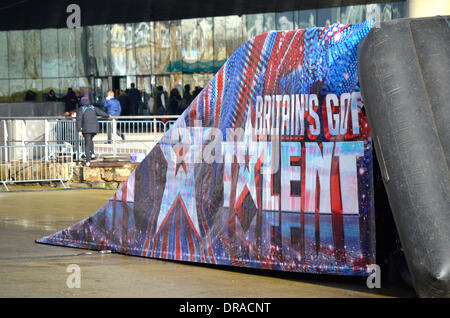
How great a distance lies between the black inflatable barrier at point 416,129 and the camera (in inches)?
209

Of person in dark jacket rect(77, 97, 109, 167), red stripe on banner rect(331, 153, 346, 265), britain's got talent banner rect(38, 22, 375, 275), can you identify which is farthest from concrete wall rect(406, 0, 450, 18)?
person in dark jacket rect(77, 97, 109, 167)

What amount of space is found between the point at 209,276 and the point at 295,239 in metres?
0.83

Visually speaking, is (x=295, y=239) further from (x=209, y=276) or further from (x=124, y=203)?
(x=124, y=203)

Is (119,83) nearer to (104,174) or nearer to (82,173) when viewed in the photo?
(82,173)

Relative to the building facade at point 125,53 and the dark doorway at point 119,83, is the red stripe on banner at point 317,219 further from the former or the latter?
the dark doorway at point 119,83

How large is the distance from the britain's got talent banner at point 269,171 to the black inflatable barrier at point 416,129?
72 cm

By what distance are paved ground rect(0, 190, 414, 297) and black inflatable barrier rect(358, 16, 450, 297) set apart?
32.5 inches

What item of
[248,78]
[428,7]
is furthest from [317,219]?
[428,7]

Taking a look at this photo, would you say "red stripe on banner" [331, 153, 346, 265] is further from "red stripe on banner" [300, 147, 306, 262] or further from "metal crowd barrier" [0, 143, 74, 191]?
"metal crowd barrier" [0, 143, 74, 191]

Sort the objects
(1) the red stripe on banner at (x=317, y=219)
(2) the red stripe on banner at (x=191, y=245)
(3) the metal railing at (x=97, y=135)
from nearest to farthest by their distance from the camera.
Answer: (1) the red stripe on banner at (x=317, y=219)
(2) the red stripe on banner at (x=191, y=245)
(3) the metal railing at (x=97, y=135)

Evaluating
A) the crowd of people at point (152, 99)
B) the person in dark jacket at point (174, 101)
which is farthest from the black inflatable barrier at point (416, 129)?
the person in dark jacket at point (174, 101)
